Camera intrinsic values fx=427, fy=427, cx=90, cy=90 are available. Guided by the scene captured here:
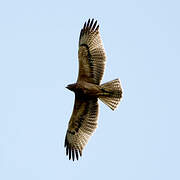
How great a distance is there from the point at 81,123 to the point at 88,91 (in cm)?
91

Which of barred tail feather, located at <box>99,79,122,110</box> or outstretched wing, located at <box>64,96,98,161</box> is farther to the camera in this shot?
outstretched wing, located at <box>64,96,98,161</box>

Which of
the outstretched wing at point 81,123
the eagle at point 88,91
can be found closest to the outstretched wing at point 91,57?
the eagle at point 88,91

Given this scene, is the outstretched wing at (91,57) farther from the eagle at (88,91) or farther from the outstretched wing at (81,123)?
the outstretched wing at (81,123)

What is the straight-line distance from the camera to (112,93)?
32.1ft

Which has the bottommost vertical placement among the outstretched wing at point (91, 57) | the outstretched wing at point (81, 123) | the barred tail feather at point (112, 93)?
the outstretched wing at point (81, 123)

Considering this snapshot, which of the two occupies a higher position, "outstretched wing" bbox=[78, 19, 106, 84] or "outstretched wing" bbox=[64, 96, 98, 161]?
"outstretched wing" bbox=[78, 19, 106, 84]

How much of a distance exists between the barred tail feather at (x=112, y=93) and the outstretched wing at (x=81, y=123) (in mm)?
380

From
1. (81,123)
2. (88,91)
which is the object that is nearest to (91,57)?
(88,91)

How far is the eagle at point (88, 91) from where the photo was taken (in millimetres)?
9836

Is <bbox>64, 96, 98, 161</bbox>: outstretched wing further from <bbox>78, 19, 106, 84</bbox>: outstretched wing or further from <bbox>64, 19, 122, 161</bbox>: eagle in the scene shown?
<bbox>78, 19, 106, 84</bbox>: outstretched wing

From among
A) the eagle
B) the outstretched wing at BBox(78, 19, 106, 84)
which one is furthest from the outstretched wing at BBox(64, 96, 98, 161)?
the outstretched wing at BBox(78, 19, 106, 84)

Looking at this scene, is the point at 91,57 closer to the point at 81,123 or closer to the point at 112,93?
the point at 112,93

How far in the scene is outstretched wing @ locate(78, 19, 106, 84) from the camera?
9906 millimetres

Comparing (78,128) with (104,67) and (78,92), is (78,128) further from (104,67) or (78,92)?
(104,67)
